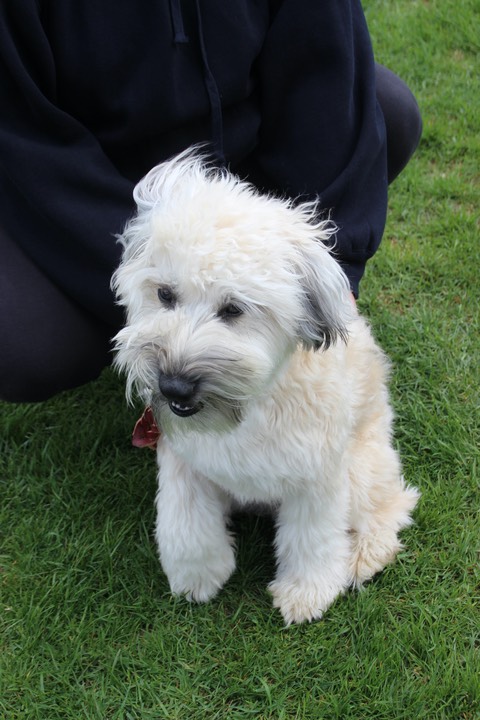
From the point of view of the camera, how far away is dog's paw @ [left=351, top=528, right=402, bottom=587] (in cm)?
231

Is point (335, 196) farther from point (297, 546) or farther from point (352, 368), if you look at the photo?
point (297, 546)

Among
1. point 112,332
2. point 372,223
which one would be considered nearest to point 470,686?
point 372,223

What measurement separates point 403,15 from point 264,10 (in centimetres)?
273

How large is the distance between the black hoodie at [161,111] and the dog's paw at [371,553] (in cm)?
82

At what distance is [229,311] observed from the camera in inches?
67.7

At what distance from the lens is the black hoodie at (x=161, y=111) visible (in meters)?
2.04

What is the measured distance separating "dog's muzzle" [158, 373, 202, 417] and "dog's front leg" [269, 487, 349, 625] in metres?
0.55

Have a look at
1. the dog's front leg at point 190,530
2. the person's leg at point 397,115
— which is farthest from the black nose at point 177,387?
the person's leg at point 397,115

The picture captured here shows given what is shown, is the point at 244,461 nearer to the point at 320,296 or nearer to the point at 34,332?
the point at 320,296

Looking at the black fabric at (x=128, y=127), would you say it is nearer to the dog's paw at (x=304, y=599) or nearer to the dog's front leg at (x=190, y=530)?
the dog's front leg at (x=190, y=530)

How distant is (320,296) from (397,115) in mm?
1375

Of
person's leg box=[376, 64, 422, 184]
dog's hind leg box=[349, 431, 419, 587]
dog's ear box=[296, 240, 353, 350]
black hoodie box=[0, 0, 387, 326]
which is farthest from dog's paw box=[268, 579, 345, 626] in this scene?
person's leg box=[376, 64, 422, 184]

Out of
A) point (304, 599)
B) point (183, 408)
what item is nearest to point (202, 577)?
point (304, 599)

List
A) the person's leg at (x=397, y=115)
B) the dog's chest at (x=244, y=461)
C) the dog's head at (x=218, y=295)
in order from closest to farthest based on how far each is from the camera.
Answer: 1. the dog's head at (x=218, y=295)
2. the dog's chest at (x=244, y=461)
3. the person's leg at (x=397, y=115)
